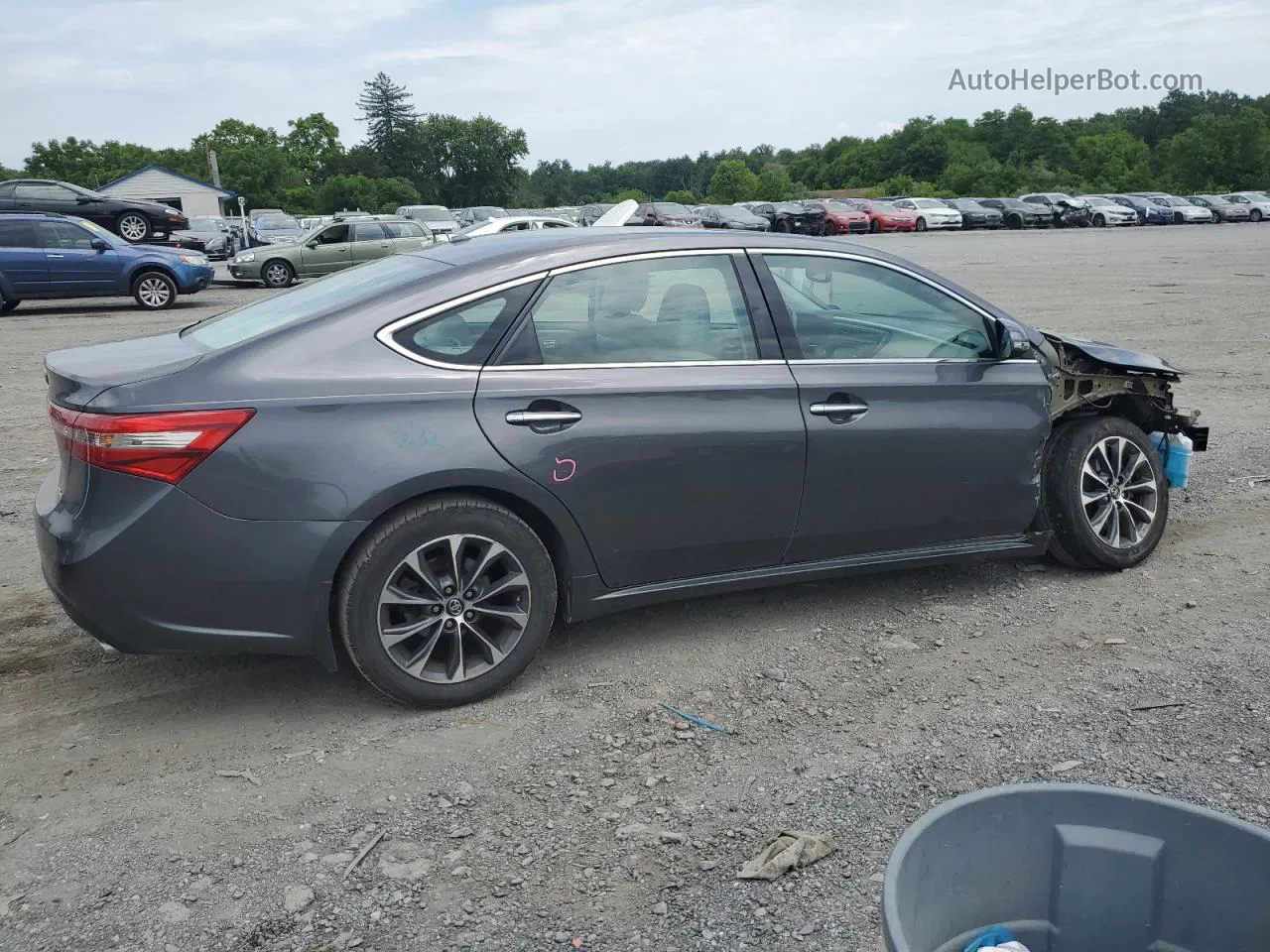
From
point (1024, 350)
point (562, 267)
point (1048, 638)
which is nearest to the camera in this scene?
point (562, 267)

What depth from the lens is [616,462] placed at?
420 cm

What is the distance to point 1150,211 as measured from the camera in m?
51.3

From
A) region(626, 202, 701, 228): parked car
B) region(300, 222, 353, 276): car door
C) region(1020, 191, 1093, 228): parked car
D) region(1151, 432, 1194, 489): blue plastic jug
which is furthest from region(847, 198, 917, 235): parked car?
region(1151, 432, 1194, 489): blue plastic jug

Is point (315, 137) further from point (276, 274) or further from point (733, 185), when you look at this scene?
point (276, 274)

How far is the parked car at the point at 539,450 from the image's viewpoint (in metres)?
3.74

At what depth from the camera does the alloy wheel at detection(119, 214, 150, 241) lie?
24984 millimetres

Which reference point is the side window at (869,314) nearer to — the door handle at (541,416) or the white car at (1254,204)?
the door handle at (541,416)

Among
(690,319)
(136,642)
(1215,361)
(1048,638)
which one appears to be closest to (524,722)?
(136,642)

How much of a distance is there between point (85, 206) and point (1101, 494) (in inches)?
965

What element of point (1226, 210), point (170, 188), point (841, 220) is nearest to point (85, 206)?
point (841, 220)

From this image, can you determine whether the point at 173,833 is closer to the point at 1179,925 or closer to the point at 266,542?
the point at 266,542

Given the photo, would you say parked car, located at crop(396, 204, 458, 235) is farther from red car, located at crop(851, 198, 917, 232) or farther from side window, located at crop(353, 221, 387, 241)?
red car, located at crop(851, 198, 917, 232)

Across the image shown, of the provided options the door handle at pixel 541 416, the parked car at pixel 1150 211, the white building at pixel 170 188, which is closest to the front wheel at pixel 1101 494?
the door handle at pixel 541 416

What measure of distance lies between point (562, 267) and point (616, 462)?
76cm
